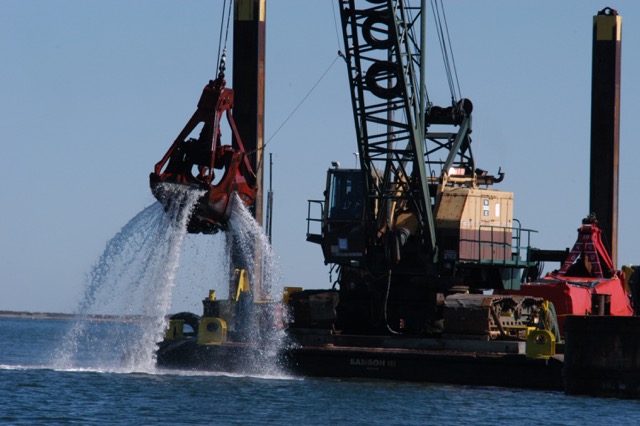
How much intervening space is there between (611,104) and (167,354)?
20111 mm

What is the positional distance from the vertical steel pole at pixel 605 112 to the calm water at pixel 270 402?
1596 centimetres

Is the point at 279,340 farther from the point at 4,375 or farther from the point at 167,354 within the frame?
the point at 4,375

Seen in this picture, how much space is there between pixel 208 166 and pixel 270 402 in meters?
6.90

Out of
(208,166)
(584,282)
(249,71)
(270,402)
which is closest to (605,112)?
(584,282)

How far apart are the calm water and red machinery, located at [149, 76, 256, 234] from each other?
13.6 feet

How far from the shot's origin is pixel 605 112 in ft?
161

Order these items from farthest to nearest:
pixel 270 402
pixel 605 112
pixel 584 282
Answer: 1. pixel 605 112
2. pixel 584 282
3. pixel 270 402

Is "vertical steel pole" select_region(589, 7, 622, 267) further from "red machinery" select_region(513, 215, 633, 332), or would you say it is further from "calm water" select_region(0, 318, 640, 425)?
"calm water" select_region(0, 318, 640, 425)

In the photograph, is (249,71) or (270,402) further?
(249,71)

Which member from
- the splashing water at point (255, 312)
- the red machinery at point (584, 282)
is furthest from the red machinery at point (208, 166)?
the red machinery at point (584, 282)

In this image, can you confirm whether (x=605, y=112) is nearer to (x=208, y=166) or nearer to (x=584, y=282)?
(x=584, y=282)

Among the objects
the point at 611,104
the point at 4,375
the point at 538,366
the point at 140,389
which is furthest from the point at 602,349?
the point at 611,104

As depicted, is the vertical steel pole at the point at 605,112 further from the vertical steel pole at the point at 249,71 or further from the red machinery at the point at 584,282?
the vertical steel pole at the point at 249,71

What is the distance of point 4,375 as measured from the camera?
3722 cm
